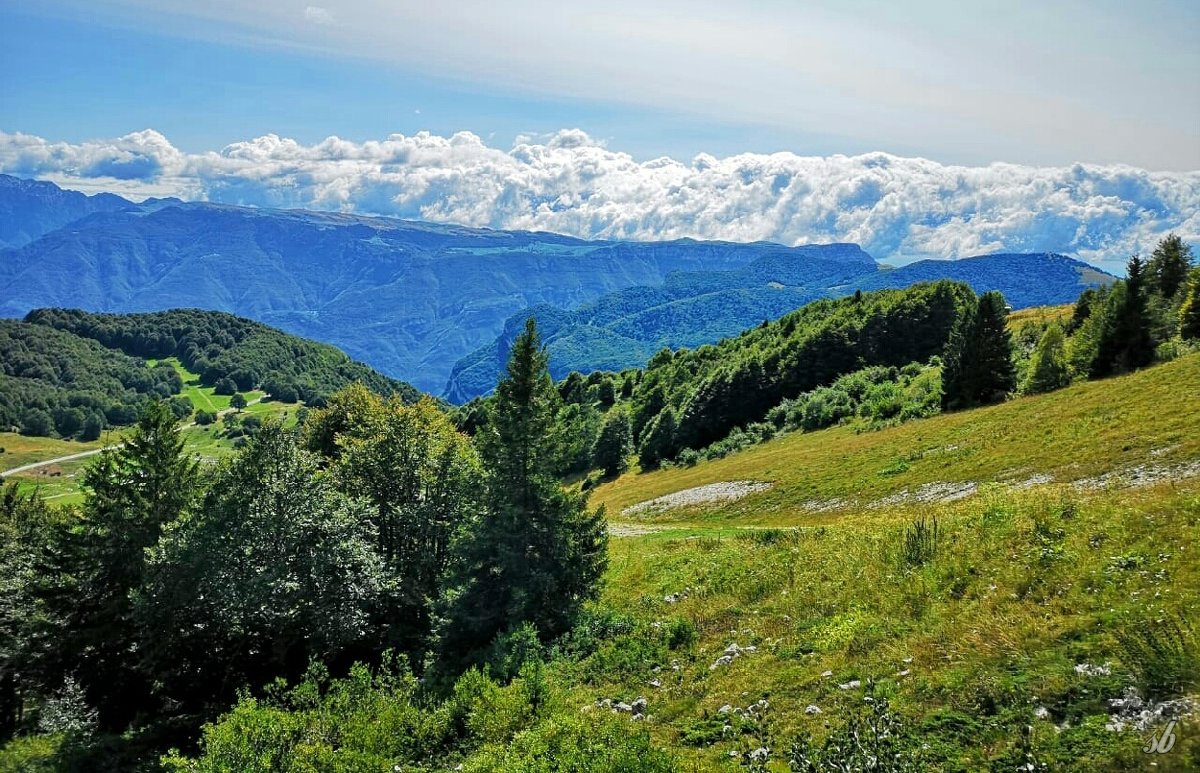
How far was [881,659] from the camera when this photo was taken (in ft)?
44.5

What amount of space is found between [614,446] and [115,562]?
224ft

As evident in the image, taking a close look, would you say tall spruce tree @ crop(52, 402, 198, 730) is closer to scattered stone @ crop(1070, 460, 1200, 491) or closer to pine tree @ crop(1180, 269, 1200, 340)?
scattered stone @ crop(1070, 460, 1200, 491)

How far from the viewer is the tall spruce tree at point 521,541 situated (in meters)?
23.5

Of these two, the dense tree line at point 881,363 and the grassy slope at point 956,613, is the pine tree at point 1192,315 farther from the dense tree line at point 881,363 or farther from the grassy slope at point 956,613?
the grassy slope at point 956,613

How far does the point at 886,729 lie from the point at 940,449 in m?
33.6

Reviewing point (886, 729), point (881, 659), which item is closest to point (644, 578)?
point (881, 659)

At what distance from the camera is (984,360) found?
53.9 meters

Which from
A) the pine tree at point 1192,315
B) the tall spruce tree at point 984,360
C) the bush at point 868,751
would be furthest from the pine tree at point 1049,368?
the bush at point 868,751

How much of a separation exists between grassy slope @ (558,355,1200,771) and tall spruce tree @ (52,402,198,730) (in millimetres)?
25025

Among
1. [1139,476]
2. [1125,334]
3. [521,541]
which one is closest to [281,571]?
[521,541]

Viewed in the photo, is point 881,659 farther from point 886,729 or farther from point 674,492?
point 674,492

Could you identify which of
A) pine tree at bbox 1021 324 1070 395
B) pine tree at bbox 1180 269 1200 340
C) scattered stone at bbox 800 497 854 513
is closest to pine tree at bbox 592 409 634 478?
pine tree at bbox 1021 324 1070 395

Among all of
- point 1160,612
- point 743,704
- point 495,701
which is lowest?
point 495,701

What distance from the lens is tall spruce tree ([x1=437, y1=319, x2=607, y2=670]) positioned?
23.5 metres
